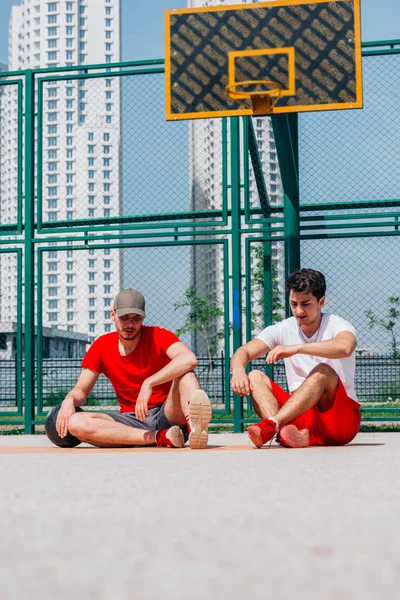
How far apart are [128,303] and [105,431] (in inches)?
31.1

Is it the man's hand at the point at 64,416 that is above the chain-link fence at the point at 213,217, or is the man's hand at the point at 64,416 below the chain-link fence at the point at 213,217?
below

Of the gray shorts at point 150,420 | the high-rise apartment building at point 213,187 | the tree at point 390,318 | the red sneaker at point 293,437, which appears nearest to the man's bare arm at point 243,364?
the red sneaker at point 293,437

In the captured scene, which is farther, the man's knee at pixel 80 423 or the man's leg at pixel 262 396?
the man's knee at pixel 80 423

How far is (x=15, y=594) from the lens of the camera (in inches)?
56.1

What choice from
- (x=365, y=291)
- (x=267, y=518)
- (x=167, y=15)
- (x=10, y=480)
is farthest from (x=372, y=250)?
(x=267, y=518)

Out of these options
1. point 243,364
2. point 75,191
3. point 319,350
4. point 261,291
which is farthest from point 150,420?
point 75,191

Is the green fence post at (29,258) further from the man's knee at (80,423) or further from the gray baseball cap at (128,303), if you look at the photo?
the gray baseball cap at (128,303)

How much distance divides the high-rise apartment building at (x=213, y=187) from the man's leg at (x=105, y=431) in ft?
11.0

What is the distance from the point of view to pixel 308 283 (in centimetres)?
465

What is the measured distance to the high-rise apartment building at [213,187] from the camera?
801 centimetres

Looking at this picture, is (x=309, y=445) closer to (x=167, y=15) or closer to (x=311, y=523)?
(x=311, y=523)

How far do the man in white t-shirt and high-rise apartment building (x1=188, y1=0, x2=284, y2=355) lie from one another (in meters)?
2.96

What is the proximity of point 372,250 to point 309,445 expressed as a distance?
3.56 meters

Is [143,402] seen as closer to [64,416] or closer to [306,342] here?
[64,416]
